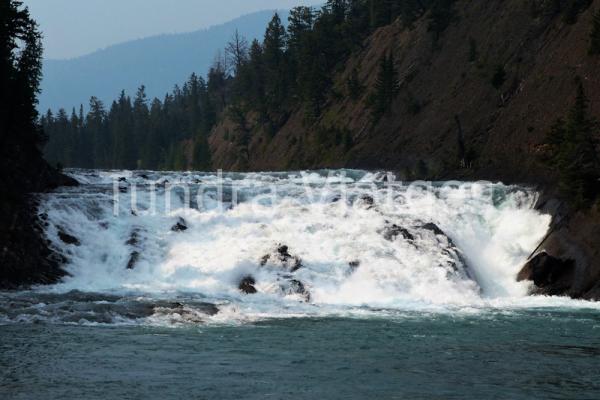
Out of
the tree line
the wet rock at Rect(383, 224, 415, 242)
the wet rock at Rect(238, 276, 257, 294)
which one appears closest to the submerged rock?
the wet rock at Rect(383, 224, 415, 242)

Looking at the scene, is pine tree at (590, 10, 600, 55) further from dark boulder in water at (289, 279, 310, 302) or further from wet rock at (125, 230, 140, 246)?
wet rock at (125, 230, 140, 246)

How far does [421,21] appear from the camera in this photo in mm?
81125

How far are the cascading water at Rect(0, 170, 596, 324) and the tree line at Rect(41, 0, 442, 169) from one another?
545 inches

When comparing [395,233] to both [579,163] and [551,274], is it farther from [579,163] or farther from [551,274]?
[579,163]

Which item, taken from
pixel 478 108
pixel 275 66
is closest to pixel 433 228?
pixel 478 108

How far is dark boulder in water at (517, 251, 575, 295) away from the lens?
32094 mm

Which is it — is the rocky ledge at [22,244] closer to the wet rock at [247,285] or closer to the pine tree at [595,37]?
the wet rock at [247,285]

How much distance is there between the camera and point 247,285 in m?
32.6

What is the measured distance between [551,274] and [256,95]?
78.1m

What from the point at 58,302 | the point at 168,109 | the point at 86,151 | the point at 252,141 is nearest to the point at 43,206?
the point at 58,302

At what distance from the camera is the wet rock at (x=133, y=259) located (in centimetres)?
3474

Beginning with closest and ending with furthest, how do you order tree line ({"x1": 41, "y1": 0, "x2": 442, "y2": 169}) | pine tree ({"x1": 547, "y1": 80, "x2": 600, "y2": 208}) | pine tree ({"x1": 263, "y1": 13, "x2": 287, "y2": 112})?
1. pine tree ({"x1": 547, "y1": 80, "x2": 600, "y2": 208})
2. tree line ({"x1": 41, "y1": 0, "x2": 442, "y2": 169})
3. pine tree ({"x1": 263, "y1": 13, "x2": 287, "y2": 112})

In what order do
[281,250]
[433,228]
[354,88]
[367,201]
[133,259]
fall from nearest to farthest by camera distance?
[281,250], [133,259], [433,228], [367,201], [354,88]

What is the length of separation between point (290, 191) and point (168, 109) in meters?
148
